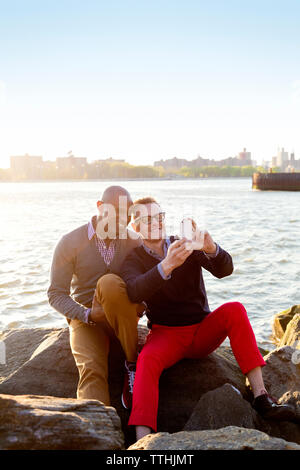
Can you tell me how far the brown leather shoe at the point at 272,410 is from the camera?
3.05 meters

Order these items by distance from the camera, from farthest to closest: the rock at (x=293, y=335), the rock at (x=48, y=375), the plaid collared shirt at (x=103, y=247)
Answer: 1. the rock at (x=293, y=335)
2. the plaid collared shirt at (x=103, y=247)
3. the rock at (x=48, y=375)

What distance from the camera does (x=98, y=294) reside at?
3244mm

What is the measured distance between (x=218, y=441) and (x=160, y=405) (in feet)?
4.19

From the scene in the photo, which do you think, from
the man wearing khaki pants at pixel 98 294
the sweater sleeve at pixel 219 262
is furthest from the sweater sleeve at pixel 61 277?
the sweater sleeve at pixel 219 262

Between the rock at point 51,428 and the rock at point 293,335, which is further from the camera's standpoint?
the rock at point 293,335

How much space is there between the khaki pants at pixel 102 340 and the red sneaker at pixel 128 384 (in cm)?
5

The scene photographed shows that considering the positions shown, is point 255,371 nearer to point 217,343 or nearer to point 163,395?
point 217,343

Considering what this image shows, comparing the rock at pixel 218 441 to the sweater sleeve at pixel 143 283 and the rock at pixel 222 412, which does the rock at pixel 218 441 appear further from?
the sweater sleeve at pixel 143 283

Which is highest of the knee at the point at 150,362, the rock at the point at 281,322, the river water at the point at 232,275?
the knee at the point at 150,362

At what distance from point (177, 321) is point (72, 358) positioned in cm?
97

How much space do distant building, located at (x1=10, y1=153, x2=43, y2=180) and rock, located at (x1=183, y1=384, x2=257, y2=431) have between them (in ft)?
420

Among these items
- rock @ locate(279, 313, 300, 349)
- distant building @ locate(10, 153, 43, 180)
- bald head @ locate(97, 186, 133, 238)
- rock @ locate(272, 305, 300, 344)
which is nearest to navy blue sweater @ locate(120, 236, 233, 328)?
bald head @ locate(97, 186, 133, 238)

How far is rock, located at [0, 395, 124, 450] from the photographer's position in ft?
6.89

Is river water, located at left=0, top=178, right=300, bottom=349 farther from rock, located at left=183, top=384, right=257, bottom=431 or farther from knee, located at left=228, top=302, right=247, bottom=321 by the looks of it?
rock, located at left=183, top=384, right=257, bottom=431
